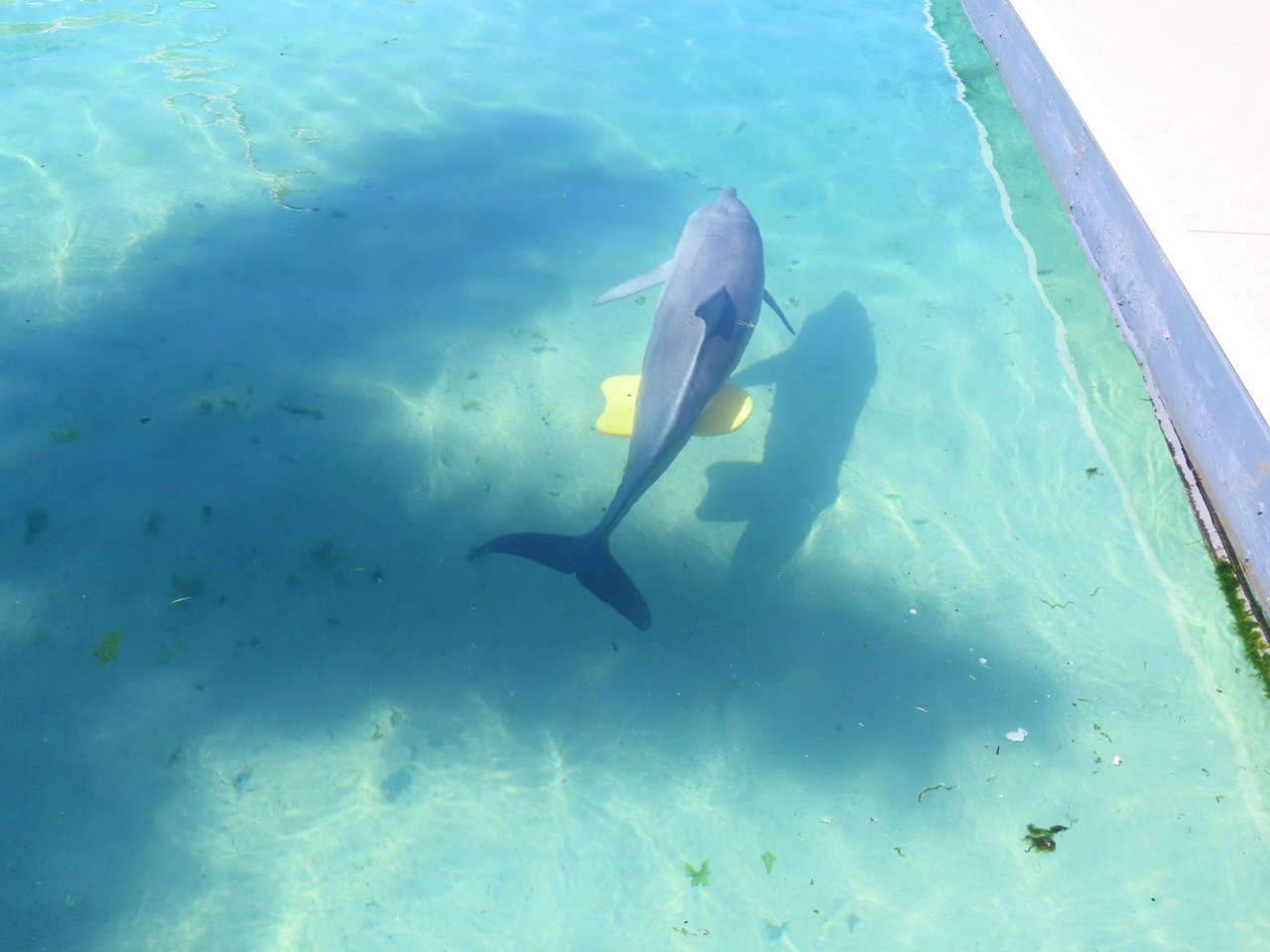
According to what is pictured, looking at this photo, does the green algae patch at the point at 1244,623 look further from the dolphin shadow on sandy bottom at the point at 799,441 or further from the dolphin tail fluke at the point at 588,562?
the dolphin tail fluke at the point at 588,562

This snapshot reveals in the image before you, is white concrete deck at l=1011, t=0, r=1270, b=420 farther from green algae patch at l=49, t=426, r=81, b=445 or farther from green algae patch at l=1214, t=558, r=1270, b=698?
green algae patch at l=49, t=426, r=81, b=445

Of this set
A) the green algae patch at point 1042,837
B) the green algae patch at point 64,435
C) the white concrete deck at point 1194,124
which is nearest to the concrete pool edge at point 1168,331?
the white concrete deck at point 1194,124

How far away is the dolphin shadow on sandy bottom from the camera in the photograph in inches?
161

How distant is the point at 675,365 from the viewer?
3.93 m

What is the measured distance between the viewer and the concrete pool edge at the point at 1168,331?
3818 millimetres

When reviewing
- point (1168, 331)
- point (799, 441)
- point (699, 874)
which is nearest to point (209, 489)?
point (699, 874)

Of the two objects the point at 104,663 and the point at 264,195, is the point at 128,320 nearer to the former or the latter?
the point at 264,195

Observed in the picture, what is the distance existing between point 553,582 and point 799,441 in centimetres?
150

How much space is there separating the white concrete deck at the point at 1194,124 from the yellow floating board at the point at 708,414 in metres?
2.12

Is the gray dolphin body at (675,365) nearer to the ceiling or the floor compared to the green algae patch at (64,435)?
nearer to the ceiling

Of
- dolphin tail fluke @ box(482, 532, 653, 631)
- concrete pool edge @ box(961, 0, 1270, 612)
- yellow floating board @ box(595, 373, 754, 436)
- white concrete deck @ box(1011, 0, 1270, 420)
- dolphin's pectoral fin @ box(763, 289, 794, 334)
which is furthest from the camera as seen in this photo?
dolphin's pectoral fin @ box(763, 289, 794, 334)

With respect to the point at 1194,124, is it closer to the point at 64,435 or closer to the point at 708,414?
the point at 708,414

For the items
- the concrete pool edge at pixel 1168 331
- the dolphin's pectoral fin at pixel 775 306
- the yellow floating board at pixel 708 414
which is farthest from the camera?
the dolphin's pectoral fin at pixel 775 306

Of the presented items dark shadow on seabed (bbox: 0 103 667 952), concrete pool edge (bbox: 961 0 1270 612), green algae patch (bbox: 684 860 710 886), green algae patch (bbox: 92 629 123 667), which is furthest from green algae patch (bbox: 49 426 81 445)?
concrete pool edge (bbox: 961 0 1270 612)
